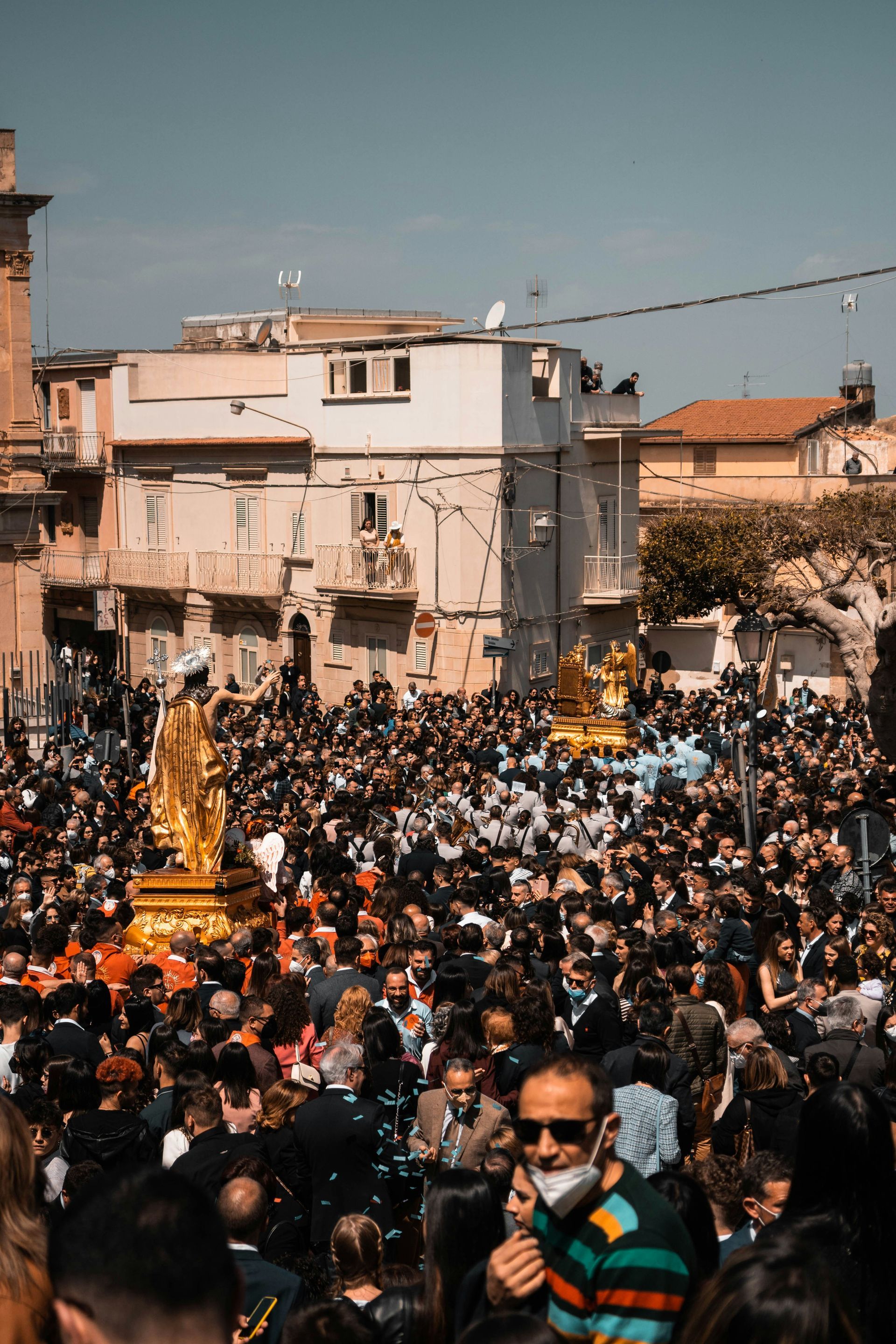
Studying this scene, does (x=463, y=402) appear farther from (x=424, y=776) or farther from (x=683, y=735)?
(x=424, y=776)

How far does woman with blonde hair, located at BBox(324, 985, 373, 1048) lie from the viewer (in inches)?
278

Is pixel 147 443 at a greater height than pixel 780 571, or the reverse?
pixel 147 443

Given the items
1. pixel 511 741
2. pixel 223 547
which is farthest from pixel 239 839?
pixel 223 547

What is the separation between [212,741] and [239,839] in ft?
4.13

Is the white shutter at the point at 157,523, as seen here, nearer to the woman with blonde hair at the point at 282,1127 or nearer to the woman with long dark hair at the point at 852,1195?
the woman with blonde hair at the point at 282,1127

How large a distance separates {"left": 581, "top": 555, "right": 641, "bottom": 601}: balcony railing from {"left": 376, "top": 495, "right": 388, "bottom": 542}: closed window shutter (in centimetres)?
540

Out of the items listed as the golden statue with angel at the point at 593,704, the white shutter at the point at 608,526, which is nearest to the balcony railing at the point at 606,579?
the white shutter at the point at 608,526

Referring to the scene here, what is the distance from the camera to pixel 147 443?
36750 mm

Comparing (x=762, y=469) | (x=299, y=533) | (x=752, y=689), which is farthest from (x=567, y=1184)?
(x=762, y=469)

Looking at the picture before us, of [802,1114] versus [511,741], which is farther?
[511,741]

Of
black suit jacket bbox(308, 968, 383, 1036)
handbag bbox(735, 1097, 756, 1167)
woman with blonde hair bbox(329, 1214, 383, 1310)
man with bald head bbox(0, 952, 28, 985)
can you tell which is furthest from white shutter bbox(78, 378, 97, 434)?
woman with blonde hair bbox(329, 1214, 383, 1310)

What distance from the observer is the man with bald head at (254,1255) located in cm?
426

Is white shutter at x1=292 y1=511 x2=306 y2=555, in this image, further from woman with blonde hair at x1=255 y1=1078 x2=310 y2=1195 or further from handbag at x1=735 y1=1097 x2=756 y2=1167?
handbag at x1=735 y1=1097 x2=756 y2=1167

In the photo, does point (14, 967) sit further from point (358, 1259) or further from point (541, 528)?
point (541, 528)
